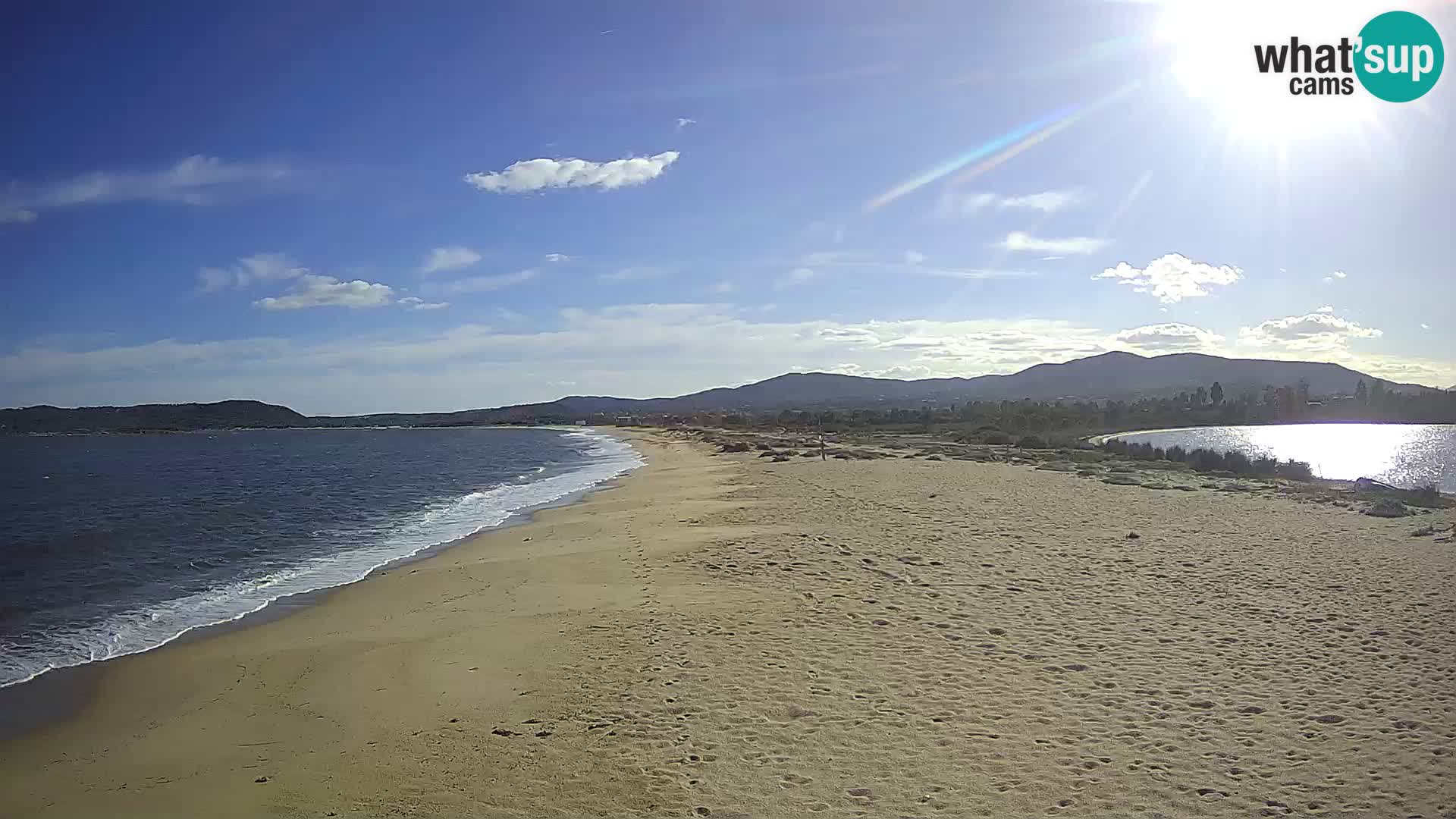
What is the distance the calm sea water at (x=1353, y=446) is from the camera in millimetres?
34438

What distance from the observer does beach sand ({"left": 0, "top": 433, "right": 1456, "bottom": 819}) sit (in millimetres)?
5336

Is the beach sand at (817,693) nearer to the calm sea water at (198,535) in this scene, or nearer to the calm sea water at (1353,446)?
the calm sea water at (198,535)

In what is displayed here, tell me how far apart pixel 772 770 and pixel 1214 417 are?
346 ft

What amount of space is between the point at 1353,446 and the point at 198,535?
211 ft

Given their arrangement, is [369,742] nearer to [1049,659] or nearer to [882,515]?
[1049,659]

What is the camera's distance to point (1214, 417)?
3743 inches

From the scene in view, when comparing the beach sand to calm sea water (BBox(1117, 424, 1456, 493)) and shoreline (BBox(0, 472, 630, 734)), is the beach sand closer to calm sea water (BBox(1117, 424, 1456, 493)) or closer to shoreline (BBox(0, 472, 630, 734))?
shoreline (BBox(0, 472, 630, 734))

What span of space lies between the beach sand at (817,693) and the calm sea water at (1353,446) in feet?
80.8

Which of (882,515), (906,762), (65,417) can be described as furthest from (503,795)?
(65,417)

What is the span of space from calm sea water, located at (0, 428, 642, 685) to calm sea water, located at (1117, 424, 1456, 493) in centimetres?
3095

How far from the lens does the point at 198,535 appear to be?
20062mm

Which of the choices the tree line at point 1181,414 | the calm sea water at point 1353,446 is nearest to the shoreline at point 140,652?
the calm sea water at point 1353,446

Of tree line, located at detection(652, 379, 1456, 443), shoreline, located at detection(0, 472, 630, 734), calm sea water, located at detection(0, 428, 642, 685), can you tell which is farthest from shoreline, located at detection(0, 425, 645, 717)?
tree line, located at detection(652, 379, 1456, 443)

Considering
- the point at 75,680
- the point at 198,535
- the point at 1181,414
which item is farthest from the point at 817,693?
the point at 1181,414
